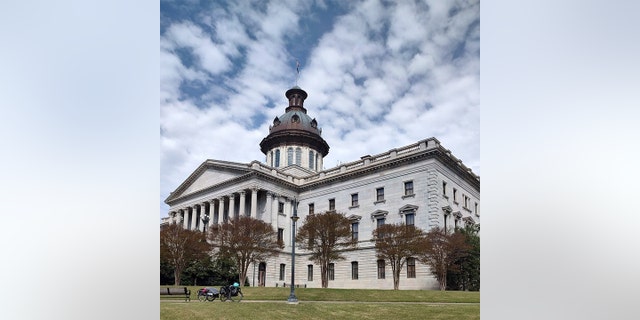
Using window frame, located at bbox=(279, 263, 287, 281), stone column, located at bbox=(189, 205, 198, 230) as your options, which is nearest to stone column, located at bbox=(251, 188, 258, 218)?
window frame, located at bbox=(279, 263, 287, 281)

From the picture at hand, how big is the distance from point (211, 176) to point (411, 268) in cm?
1055

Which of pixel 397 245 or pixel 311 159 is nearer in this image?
pixel 397 245

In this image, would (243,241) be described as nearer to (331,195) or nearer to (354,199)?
(331,195)

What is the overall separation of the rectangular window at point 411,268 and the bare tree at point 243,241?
6.39 m

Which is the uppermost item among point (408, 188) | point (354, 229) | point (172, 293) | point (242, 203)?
point (408, 188)

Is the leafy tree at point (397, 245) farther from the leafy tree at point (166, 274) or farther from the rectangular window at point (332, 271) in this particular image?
the leafy tree at point (166, 274)

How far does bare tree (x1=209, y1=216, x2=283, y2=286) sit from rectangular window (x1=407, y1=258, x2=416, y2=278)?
639cm

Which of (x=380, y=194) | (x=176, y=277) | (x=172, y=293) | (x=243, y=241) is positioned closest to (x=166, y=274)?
(x=176, y=277)

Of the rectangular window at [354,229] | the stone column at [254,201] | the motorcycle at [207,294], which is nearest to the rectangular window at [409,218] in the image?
the rectangular window at [354,229]

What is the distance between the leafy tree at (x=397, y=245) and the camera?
56.4ft

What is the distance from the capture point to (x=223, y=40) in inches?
340

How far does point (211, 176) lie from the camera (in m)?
21.1
